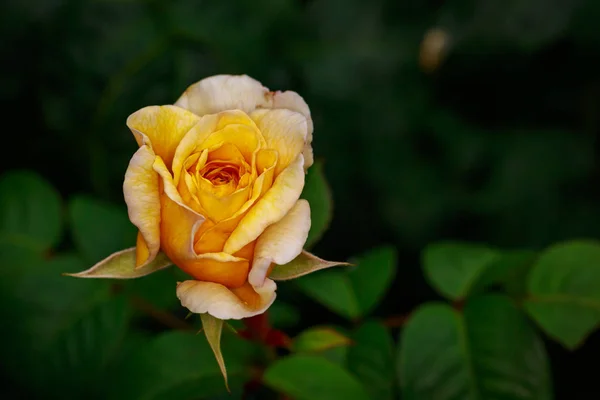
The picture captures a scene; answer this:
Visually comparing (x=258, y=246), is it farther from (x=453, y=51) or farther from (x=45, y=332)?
(x=453, y=51)

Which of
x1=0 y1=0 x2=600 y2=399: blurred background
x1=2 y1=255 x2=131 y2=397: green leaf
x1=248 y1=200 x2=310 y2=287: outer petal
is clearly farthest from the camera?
x1=0 y1=0 x2=600 y2=399: blurred background

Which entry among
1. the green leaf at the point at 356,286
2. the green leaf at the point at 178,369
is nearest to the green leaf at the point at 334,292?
the green leaf at the point at 356,286

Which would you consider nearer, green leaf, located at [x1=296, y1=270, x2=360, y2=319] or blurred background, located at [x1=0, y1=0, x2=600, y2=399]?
green leaf, located at [x1=296, y1=270, x2=360, y2=319]

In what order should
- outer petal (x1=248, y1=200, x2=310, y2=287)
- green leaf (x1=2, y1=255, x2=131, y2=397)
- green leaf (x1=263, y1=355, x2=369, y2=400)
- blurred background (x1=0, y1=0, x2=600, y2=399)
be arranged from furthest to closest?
blurred background (x1=0, y1=0, x2=600, y2=399) < green leaf (x1=2, y1=255, x2=131, y2=397) < green leaf (x1=263, y1=355, x2=369, y2=400) < outer petal (x1=248, y1=200, x2=310, y2=287)

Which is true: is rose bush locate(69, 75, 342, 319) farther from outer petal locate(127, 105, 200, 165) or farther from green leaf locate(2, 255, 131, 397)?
green leaf locate(2, 255, 131, 397)

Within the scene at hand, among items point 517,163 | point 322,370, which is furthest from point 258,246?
point 517,163

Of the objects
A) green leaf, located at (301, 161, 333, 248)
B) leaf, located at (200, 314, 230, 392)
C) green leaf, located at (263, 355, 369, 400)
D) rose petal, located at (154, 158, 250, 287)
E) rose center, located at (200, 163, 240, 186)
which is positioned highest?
rose center, located at (200, 163, 240, 186)

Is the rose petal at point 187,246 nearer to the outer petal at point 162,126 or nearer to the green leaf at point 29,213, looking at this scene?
the outer petal at point 162,126

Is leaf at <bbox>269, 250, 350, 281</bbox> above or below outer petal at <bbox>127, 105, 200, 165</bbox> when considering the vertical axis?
below

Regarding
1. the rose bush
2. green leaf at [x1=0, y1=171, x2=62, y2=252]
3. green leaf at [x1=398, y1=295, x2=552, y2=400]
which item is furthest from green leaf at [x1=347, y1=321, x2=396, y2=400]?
green leaf at [x1=0, y1=171, x2=62, y2=252]
